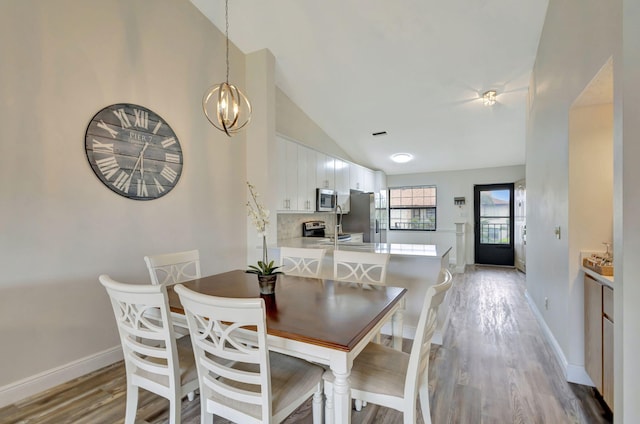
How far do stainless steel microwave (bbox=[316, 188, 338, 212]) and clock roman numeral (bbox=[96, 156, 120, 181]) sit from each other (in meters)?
2.71

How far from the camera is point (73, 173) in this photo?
2.30 m

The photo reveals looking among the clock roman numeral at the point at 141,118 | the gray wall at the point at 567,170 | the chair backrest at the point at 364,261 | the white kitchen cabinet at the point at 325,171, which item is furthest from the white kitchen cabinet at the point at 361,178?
the clock roman numeral at the point at 141,118

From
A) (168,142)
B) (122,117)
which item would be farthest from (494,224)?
(122,117)

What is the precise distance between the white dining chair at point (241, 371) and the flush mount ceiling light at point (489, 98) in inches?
160

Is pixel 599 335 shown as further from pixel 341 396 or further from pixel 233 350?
pixel 233 350

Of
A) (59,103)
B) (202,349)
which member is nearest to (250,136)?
(59,103)

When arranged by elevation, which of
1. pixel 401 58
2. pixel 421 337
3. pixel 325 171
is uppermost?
pixel 401 58

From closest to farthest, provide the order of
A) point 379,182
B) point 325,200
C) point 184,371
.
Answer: point 184,371 < point 325,200 < point 379,182

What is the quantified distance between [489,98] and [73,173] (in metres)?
4.72

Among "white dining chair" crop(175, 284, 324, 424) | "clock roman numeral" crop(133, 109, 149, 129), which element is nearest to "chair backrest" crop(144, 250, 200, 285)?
"white dining chair" crop(175, 284, 324, 424)

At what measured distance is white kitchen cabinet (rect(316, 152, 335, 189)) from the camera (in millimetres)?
4688

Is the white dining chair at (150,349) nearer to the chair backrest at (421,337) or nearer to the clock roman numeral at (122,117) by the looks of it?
the chair backrest at (421,337)

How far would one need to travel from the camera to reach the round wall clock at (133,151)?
2451 millimetres

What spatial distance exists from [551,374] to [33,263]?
390 cm
